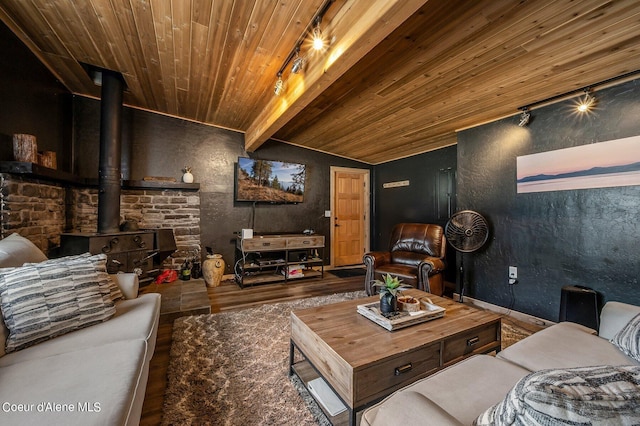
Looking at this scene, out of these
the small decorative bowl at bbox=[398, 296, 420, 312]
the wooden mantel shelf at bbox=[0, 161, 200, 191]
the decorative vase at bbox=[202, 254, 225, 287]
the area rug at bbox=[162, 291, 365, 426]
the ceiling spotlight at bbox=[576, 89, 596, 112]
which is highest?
the ceiling spotlight at bbox=[576, 89, 596, 112]

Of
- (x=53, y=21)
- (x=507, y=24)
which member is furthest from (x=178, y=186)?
(x=507, y=24)

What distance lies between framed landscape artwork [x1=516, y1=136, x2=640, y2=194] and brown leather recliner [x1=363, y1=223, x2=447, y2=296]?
113cm

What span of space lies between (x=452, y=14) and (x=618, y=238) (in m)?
2.36

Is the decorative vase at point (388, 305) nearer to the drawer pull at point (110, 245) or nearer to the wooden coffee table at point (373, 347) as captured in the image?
the wooden coffee table at point (373, 347)

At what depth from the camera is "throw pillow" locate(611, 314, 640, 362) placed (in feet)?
3.87

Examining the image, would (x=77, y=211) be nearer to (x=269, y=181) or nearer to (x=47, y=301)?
(x=269, y=181)

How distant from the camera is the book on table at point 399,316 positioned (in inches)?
61.3

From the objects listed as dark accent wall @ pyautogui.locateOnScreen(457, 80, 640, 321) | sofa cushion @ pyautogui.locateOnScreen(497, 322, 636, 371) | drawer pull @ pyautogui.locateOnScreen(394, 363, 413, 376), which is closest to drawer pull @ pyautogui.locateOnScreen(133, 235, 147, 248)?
drawer pull @ pyautogui.locateOnScreen(394, 363, 413, 376)

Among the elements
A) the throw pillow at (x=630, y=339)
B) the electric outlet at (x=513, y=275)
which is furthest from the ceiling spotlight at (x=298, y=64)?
the electric outlet at (x=513, y=275)

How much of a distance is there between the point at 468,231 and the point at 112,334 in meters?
3.33

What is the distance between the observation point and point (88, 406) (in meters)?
0.87

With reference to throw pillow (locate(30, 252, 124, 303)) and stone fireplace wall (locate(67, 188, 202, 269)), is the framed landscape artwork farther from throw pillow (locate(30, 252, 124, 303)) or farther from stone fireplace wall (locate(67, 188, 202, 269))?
stone fireplace wall (locate(67, 188, 202, 269))

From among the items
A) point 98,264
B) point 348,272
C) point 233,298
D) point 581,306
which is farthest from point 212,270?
point 581,306

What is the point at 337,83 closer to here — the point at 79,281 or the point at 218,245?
the point at 79,281
